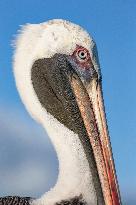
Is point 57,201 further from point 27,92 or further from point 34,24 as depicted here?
point 34,24

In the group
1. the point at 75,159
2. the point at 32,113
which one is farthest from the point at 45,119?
the point at 75,159

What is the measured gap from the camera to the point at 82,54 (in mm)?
9258

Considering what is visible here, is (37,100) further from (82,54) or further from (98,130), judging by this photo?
(98,130)

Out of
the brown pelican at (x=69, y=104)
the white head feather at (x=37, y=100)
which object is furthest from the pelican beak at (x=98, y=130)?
the white head feather at (x=37, y=100)

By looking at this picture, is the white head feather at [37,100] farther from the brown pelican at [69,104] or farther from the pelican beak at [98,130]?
the pelican beak at [98,130]

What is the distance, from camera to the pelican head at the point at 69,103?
8.58m

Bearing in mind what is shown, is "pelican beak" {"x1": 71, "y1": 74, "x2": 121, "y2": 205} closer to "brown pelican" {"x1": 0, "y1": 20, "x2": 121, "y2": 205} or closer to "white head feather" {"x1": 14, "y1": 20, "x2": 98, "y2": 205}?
"brown pelican" {"x1": 0, "y1": 20, "x2": 121, "y2": 205}

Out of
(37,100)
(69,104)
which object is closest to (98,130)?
(69,104)

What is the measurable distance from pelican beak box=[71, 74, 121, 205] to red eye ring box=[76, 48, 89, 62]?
0.28 meters

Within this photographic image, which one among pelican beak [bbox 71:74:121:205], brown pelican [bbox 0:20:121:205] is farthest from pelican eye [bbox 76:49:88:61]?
pelican beak [bbox 71:74:121:205]

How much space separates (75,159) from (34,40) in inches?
75.9

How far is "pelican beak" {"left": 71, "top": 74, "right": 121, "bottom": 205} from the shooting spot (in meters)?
8.52

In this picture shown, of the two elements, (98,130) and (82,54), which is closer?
(98,130)

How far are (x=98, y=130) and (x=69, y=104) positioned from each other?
0.69 meters
